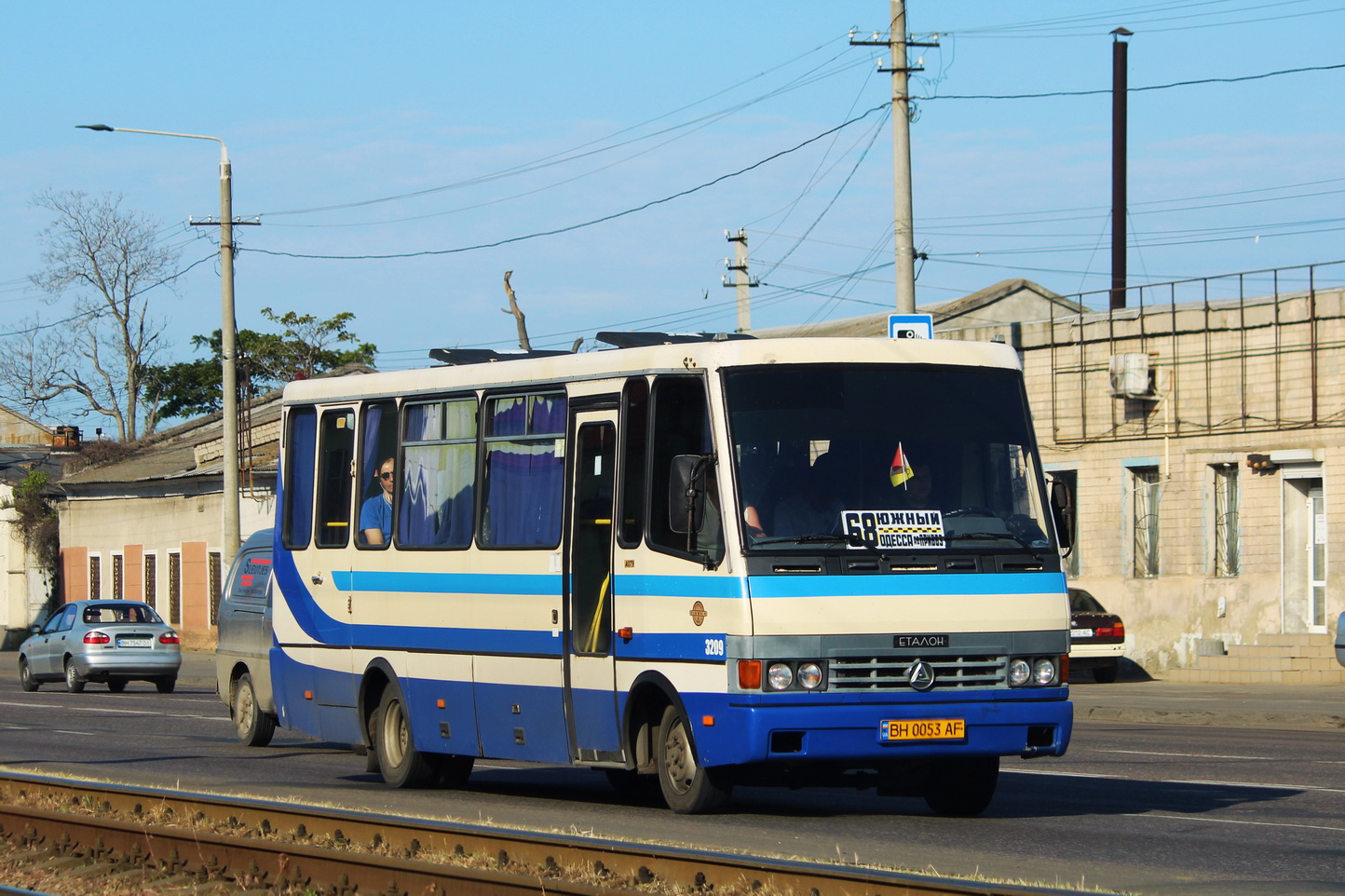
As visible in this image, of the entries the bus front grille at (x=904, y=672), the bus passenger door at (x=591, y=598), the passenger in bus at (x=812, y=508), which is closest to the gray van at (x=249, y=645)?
the bus passenger door at (x=591, y=598)

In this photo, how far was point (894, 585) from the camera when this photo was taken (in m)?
11.7

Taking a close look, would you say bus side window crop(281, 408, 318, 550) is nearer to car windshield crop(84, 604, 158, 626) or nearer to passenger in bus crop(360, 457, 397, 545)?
passenger in bus crop(360, 457, 397, 545)

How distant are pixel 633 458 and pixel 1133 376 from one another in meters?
23.0

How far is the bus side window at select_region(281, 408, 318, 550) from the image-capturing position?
16594 mm

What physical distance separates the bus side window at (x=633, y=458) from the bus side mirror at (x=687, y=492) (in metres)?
0.68

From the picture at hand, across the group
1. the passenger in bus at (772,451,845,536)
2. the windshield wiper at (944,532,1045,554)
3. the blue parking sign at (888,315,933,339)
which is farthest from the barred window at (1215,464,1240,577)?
the passenger in bus at (772,451,845,536)

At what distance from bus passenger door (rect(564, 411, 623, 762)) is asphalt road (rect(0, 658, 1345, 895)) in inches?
22.7

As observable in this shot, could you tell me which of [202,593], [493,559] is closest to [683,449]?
[493,559]

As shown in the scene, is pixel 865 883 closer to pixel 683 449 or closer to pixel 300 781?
pixel 683 449

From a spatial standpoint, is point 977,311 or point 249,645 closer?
point 249,645

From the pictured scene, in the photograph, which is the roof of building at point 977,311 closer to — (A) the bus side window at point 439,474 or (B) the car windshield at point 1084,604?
(B) the car windshield at point 1084,604

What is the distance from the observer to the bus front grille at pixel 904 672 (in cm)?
1160

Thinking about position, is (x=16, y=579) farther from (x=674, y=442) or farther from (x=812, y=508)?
(x=812, y=508)

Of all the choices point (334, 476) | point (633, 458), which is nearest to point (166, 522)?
point (334, 476)
